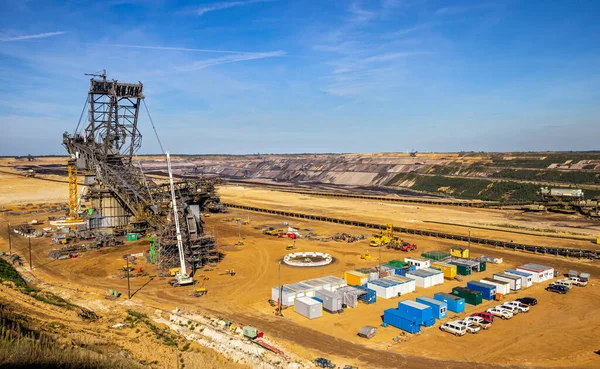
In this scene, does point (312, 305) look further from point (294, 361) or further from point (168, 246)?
point (168, 246)

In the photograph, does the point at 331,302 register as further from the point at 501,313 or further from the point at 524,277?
the point at 524,277

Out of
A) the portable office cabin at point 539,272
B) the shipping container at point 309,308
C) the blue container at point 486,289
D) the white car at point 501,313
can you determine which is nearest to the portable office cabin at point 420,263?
the blue container at point 486,289

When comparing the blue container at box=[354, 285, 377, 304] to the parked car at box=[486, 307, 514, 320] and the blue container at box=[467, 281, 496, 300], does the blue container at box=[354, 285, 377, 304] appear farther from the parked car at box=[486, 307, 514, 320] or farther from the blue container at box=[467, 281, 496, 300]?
the blue container at box=[467, 281, 496, 300]

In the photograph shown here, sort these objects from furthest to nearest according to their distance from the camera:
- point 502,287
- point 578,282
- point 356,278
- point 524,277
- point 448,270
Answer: point 448,270, point 578,282, point 524,277, point 356,278, point 502,287

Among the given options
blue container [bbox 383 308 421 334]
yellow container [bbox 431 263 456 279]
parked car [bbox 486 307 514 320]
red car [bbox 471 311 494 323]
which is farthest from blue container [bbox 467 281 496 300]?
blue container [bbox 383 308 421 334]

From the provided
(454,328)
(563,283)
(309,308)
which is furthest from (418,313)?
(563,283)

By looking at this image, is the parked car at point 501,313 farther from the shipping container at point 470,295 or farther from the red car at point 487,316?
the shipping container at point 470,295
